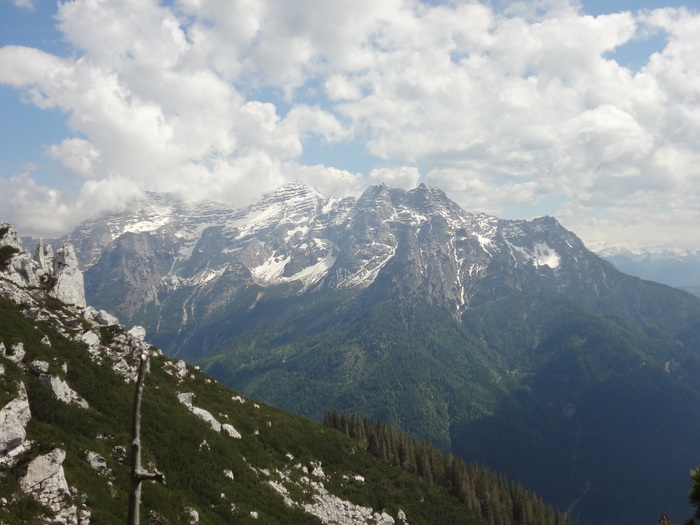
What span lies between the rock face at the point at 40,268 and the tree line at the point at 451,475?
9439 centimetres

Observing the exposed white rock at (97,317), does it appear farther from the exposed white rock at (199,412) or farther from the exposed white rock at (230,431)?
the exposed white rock at (230,431)

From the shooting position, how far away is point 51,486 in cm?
4853

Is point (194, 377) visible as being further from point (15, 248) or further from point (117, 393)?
point (15, 248)

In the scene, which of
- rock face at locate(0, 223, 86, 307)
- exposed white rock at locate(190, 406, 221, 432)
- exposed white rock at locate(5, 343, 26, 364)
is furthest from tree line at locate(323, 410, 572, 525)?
exposed white rock at locate(5, 343, 26, 364)

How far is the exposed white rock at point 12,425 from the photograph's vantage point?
50759 mm

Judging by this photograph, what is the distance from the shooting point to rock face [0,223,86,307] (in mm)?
115312

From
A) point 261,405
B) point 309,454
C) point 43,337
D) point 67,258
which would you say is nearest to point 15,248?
point 67,258

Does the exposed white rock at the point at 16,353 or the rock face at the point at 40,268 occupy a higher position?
the rock face at the point at 40,268

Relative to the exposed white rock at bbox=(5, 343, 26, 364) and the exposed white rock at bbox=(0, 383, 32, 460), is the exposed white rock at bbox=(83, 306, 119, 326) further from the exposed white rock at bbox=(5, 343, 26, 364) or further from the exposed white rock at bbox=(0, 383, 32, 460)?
the exposed white rock at bbox=(0, 383, 32, 460)

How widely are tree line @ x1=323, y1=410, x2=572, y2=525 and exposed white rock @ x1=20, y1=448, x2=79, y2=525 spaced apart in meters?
102

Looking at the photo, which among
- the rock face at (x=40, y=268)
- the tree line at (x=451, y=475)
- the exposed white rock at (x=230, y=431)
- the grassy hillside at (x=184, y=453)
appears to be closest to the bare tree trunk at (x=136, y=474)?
the grassy hillside at (x=184, y=453)

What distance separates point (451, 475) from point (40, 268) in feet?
471

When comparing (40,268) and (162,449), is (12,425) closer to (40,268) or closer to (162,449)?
(162,449)

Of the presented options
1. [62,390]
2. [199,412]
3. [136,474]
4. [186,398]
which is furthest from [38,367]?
[136,474]
